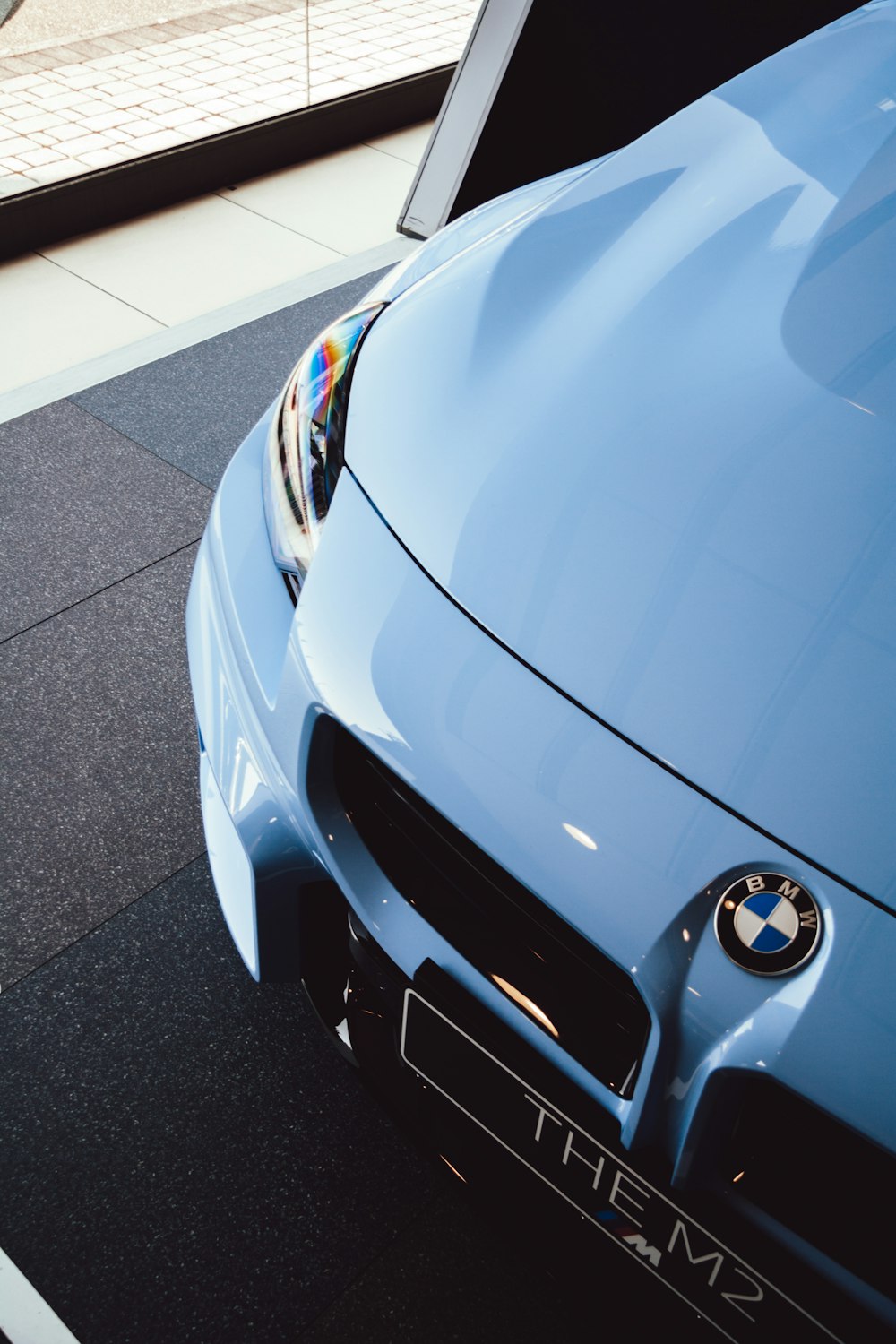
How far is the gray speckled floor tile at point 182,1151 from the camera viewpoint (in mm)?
1202

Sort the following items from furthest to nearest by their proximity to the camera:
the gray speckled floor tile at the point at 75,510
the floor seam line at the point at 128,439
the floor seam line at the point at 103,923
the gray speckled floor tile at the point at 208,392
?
the gray speckled floor tile at the point at 208,392 < the floor seam line at the point at 128,439 < the gray speckled floor tile at the point at 75,510 < the floor seam line at the point at 103,923

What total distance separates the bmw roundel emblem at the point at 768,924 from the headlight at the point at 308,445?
0.53 meters

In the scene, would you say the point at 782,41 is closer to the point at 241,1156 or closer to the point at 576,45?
the point at 576,45

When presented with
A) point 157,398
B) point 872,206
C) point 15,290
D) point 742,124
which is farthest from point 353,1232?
point 15,290

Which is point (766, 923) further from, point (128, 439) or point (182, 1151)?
point (128, 439)

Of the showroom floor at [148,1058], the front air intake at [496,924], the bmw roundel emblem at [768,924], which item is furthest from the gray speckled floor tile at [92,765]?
the bmw roundel emblem at [768,924]

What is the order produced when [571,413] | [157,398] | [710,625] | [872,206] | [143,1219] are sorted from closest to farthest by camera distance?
[710,625]
[571,413]
[872,206]
[143,1219]
[157,398]

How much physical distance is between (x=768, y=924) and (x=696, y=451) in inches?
15.7

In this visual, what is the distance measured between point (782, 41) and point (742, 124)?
82.3 inches

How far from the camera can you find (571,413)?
38.2 inches

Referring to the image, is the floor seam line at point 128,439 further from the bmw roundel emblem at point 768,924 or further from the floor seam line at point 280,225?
the bmw roundel emblem at point 768,924

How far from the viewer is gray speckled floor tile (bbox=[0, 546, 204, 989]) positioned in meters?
1.56

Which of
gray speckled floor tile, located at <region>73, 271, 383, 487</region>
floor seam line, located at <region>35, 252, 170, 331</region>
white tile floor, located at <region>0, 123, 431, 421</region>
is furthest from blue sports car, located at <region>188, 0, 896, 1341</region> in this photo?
floor seam line, located at <region>35, 252, 170, 331</region>

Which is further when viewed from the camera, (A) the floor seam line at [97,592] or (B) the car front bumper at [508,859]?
(A) the floor seam line at [97,592]
